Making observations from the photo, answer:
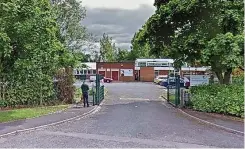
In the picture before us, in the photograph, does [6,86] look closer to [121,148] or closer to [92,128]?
[92,128]

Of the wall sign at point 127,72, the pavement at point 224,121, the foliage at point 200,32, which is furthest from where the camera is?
the wall sign at point 127,72

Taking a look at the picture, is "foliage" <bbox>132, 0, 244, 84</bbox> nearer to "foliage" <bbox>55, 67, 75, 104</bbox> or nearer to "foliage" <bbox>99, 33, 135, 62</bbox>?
"foliage" <bbox>55, 67, 75, 104</bbox>

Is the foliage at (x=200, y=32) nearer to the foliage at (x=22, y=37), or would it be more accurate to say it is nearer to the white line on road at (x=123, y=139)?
the white line on road at (x=123, y=139)

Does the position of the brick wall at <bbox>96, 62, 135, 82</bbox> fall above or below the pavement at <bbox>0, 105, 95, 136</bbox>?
above

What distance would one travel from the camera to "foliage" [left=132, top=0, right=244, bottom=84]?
1482cm

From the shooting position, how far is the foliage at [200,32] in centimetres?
1482

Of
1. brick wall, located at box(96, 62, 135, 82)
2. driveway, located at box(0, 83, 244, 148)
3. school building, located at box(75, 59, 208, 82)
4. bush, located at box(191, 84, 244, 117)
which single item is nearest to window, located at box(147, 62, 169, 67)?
school building, located at box(75, 59, 208, 82)

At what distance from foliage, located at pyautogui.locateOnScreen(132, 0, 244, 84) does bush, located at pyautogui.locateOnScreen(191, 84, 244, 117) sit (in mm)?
1044

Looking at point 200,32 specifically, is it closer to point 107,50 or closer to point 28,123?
point 28,123

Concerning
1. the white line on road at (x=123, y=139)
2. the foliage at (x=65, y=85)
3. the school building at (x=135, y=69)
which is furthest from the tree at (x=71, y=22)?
the school building at (x=135, y=69)

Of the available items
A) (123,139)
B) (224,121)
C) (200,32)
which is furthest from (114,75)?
(123,139)

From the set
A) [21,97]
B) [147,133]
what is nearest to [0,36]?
[147,133]

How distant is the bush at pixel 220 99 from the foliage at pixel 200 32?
41.1 inches

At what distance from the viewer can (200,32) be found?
17.1 meters
